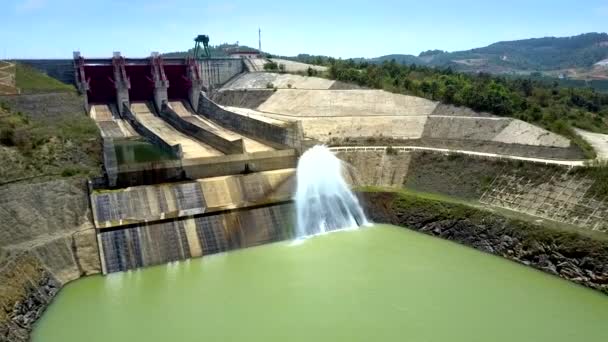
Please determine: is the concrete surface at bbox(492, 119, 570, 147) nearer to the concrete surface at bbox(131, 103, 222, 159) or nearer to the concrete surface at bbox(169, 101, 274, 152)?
the concrete surface at bbox(169, 101, 274, 152)

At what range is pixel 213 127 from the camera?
36969mm

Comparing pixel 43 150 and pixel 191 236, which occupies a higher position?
pixel 43 150

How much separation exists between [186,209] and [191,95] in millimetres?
23257

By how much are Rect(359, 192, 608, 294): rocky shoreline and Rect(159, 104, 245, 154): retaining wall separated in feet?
24.5

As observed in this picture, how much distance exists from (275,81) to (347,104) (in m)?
10.8

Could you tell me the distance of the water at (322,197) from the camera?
77.3 feet

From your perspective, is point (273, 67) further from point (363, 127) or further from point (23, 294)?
point (23, 294)

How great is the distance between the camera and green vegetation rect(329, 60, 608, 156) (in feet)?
99.0

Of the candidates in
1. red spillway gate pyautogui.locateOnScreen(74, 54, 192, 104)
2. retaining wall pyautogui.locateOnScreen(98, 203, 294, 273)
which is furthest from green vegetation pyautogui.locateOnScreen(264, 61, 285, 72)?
retaining wall pyautogui.locateOnScreen(98, 203, 294, 273)

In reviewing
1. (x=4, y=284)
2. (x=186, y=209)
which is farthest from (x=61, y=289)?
(x=186, y=209)

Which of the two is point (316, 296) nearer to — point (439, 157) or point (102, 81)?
point (439, 157)

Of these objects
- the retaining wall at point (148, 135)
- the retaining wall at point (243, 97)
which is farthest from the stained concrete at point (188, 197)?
the retaining wall at point (243, 97)

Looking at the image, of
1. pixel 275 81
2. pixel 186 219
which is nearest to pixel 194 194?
pixel 186 219

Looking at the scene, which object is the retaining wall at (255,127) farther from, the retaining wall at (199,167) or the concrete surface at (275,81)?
the concrete surface at (275,81)
